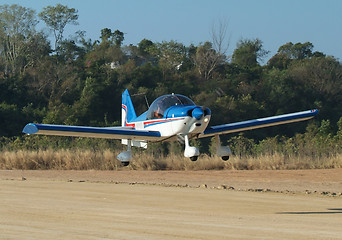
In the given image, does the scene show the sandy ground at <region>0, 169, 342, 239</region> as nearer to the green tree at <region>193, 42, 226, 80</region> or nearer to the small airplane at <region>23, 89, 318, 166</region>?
the small airplane at <region>23, 89, 318, 166</region>

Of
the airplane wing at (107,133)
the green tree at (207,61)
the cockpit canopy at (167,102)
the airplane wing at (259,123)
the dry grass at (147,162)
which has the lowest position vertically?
the dry grass at (147,162)

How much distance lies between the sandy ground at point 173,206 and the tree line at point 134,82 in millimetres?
15867

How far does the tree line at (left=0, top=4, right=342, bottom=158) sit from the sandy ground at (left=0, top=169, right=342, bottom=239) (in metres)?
15.9

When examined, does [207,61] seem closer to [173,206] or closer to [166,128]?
[166,128]

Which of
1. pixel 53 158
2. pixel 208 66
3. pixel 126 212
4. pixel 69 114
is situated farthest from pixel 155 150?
pixel 208 66

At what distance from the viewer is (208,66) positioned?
6681 centimetres

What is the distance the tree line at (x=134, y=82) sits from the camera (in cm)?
5250

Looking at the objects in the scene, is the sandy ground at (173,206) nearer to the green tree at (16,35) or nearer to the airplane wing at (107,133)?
the airplane wing at (107,133)

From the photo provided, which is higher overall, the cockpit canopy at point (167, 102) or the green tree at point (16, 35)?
the green tree at point (16, 35)

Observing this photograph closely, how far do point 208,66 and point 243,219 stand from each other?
51.6 meters

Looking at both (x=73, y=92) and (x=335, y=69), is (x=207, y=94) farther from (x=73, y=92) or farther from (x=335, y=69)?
(x=335, y=69)

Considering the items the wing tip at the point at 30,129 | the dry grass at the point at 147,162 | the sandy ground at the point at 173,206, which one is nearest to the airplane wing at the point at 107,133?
the wing tip at the point at 30,129

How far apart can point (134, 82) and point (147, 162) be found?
2638cm

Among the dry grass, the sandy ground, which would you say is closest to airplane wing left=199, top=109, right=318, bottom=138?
the sandy ground
